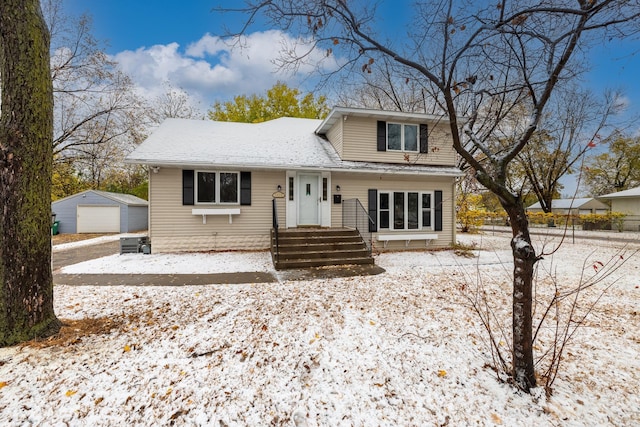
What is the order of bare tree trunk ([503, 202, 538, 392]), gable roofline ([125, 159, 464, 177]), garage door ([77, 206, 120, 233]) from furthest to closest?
garage door ([77, 206, 120, 233])
gable roofline ([125, 159, 464, 177])
bare tree trunk ([503, 202, 538, 392])

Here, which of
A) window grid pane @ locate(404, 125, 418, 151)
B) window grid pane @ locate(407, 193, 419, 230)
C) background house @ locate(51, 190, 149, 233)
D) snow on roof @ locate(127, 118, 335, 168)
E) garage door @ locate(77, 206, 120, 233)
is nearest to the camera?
snow on roof @ locate(127, 118, 335, 168)

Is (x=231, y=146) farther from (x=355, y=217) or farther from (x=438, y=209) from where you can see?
(x=438, y=209)

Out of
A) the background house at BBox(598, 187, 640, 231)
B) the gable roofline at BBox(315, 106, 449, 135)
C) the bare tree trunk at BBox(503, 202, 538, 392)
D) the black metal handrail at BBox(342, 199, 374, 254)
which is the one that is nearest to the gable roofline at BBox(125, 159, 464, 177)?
the black metal handrail at BBox(342, 199, 374, 254)

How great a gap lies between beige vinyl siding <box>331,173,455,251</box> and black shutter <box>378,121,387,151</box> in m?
1.13

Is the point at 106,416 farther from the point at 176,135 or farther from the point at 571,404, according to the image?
the point at 176,135

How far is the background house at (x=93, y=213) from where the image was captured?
17.5 metres

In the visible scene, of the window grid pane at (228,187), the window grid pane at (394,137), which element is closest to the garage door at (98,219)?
the window grid pane at (228,187)

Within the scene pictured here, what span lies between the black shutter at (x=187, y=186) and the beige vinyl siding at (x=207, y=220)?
153 mm

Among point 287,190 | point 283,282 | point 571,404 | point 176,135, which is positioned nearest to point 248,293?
point 283,282

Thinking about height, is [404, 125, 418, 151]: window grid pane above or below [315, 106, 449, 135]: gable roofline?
below

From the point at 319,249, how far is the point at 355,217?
2557 millimetres

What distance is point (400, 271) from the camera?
727cm

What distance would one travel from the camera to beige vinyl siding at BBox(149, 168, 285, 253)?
363 inches

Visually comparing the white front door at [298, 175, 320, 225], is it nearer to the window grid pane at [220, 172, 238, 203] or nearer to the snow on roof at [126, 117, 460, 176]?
the snow on roof at [126, 117, 460, 176]
